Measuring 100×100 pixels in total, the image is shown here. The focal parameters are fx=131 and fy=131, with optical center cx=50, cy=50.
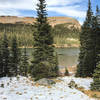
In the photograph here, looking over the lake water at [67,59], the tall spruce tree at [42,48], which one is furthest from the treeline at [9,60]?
the lake water at [67,59]

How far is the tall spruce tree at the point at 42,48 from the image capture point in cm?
1270

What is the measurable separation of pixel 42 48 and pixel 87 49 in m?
9.75

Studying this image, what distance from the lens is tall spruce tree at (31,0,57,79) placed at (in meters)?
12.7

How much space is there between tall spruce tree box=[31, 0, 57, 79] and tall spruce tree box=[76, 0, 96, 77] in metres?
8.11

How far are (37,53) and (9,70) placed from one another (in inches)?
392

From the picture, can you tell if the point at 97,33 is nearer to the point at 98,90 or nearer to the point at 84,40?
the point at 84,40

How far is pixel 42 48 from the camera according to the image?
12.9m

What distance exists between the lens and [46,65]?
41.9 ft

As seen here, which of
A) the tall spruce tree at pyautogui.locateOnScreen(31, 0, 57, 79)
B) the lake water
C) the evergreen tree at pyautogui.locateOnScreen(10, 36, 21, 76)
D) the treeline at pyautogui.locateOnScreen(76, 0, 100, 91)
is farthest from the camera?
the lake water

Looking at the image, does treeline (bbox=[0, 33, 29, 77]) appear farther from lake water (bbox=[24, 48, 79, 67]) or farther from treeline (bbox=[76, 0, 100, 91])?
lake water (bbox=[24, 48, 79, 67])

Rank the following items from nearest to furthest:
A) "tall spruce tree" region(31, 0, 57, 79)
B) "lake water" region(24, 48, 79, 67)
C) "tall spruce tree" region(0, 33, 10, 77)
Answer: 1. "tall spruce tree" region(31, 0, 57, 79)
2. "tall spruce tree" region(0, 33, 10, 77)
3. "lake water" region(24, 48, 79, 67)

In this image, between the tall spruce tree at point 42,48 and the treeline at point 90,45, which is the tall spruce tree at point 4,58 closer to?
the tall spruce tree at point 42,48

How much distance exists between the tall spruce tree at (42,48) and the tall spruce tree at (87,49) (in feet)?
26.6

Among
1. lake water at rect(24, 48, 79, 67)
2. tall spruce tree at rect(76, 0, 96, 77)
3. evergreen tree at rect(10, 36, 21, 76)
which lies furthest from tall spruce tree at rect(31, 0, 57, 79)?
lake water at rect(24, 48, 79, 67)
